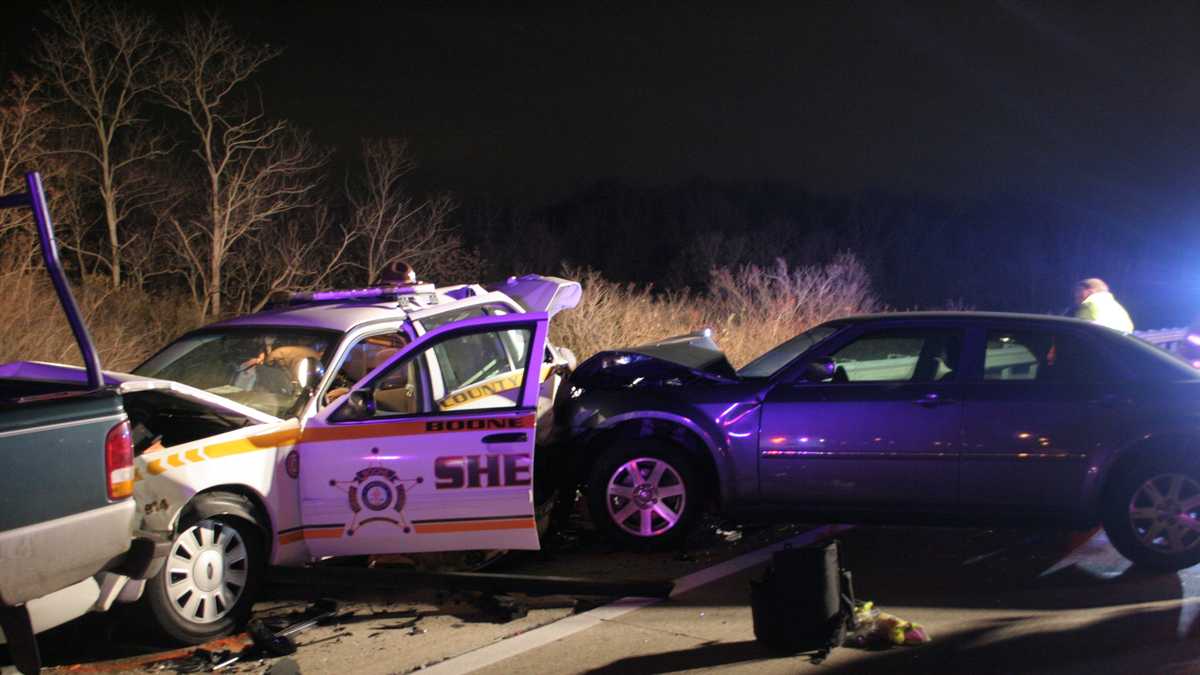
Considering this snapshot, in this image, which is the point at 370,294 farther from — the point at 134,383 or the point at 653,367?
the point at 134,383

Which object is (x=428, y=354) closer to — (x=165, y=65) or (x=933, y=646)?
(x=933, y=646)

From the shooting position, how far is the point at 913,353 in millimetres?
6906

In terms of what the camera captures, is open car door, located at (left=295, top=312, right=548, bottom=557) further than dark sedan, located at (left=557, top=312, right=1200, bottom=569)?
No

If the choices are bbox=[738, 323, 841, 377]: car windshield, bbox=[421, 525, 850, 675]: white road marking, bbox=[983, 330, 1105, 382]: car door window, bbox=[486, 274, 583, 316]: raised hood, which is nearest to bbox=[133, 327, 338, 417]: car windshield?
bbox=[421, 525, 850, 675]: white road marking

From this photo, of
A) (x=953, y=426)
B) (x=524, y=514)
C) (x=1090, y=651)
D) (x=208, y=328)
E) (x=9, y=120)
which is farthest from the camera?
(x=9, y=120)

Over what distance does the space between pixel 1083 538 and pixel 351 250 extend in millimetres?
22379

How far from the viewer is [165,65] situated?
2205 centimetres

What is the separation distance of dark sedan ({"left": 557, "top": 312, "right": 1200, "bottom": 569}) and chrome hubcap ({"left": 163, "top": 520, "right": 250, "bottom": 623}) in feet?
7.59

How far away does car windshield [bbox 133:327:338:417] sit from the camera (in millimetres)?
6593

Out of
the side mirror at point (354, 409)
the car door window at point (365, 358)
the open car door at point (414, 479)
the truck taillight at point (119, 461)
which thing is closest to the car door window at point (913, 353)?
the open car door at point (414, 479)

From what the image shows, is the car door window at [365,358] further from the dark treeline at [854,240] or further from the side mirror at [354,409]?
the dark treeline at [854,240]

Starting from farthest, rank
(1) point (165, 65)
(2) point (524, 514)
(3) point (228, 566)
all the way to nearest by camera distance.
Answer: (1) point (165, 65) → (2) point (524, 514) → (3) point (228, 566)

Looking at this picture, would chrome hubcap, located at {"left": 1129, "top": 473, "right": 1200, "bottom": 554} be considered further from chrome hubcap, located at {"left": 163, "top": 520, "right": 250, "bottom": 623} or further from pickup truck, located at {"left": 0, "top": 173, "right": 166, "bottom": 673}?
pickup truck, located at {"left": 0, "top": 173, "right": 166, "bottom": 673}

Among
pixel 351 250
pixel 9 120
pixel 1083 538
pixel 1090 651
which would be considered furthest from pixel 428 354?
pixel 351 250
